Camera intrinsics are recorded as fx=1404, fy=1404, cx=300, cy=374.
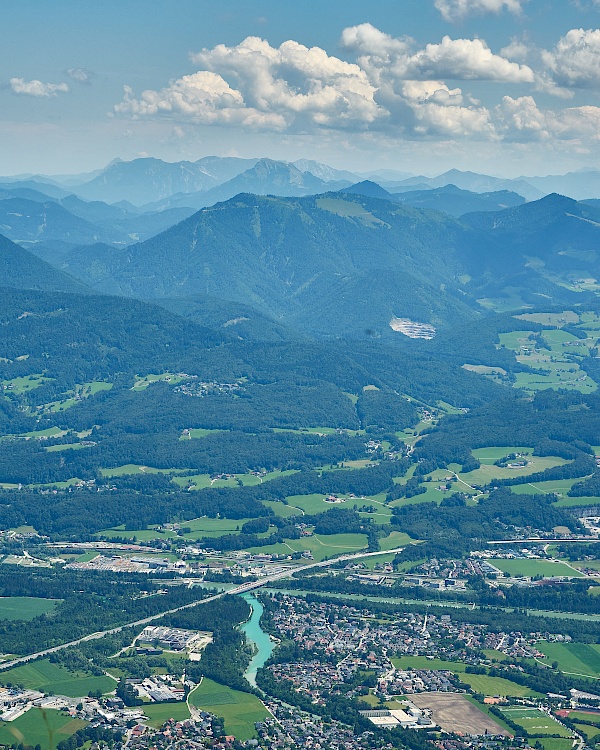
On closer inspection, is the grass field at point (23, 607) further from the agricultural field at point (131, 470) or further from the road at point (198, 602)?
the agricultural field at point (131, 470)

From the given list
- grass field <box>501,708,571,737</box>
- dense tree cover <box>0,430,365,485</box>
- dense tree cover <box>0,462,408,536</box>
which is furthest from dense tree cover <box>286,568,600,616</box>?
dense tree cover <box>0,430,365,485</box>

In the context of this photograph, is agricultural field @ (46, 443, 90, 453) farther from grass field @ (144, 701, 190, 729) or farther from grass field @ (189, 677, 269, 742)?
grass field @ (144, 701, 190, 729)

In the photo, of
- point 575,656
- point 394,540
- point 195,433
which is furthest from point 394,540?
point 195,433

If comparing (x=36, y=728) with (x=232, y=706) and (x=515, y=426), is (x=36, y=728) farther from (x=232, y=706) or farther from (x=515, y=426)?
(x=515, y=426)

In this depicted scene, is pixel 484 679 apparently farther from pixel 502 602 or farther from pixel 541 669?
pixel 502 602

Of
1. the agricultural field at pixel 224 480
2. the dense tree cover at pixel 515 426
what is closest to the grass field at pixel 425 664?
the agricultural field at pixel 224 480

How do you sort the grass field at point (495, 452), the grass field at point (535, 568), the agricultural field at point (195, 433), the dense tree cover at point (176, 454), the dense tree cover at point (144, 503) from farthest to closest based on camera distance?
the agricultural field at point (195, 433) < the grass field at point (495, 452) < the dense tree cover at point (176, 454) < the dense tree cover at point (144, 503) < the grass field at point (535, 568)

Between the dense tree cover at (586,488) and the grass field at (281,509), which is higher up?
the dense tree cover at (586,488)

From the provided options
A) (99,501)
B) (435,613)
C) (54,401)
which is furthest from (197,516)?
(54,401)
